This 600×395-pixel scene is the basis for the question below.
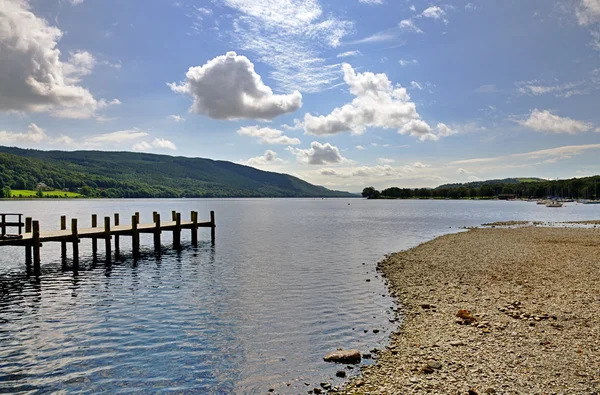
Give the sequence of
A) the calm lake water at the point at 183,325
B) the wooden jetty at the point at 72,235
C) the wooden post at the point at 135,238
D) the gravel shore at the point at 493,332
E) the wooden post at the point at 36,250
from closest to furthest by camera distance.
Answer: the gravel shore at the point at 493,332, the calm lake water at the point at 183,325, the wooden post at the point at 36,250, the wooden jetty at the point at 72,235, the wooden post at the point at 135,238

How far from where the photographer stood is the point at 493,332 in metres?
14.4

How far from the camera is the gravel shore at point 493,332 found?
1048 cm

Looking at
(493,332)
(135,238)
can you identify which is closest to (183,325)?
(493,332)

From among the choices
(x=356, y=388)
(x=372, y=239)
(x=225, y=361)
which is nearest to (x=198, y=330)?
(x=225, y=361)

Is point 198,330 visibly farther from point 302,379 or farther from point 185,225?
point 185,225

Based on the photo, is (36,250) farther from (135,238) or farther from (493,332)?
(493,332)

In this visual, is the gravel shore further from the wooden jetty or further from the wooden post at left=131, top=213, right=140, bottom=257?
the wooden jetty

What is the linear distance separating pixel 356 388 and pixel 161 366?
20.9ft

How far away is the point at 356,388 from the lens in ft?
35.3

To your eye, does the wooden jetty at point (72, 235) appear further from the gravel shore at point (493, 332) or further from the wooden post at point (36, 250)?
the gravel shore at point (493, 332)

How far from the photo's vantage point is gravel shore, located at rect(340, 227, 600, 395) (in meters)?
10.5

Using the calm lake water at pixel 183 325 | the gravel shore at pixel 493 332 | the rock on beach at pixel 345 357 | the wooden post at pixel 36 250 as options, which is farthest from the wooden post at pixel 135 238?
the rock on beach at pixel 345 357

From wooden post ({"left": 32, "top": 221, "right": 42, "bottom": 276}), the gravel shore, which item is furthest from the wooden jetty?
the gravel shore

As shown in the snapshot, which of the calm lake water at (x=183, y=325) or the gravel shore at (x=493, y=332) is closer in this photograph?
the gravel shore at (x=493, y=332)
